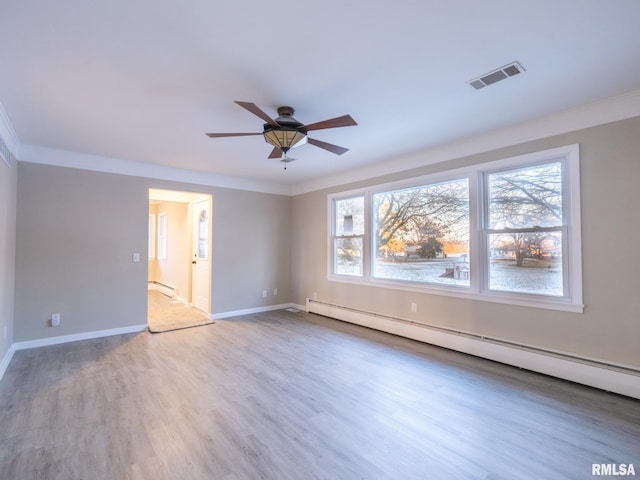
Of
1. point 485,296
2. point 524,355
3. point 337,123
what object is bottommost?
point 524,355

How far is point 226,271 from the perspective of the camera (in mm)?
5594

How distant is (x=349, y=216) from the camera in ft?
17.7

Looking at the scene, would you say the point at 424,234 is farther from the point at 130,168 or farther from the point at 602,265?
the point at 130,168

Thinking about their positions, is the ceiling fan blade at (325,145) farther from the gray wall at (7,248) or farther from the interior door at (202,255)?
the interior door at (202,255)

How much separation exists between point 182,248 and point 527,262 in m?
6.49

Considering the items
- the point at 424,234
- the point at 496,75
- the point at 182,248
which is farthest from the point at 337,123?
the point at 182,248

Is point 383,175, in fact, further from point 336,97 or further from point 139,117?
point 139,117

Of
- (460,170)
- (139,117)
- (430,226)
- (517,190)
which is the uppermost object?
(139,117)

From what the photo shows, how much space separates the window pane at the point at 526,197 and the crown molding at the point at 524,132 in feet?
1.14

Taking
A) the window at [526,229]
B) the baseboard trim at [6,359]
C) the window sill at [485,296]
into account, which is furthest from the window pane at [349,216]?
the baseboard trim at [6,359]

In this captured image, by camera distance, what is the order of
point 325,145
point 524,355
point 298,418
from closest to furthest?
1. point 298,418
2. point 325,145
3. point 524,355

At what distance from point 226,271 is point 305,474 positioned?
4243mm

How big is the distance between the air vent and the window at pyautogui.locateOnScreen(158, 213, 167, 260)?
7.83m

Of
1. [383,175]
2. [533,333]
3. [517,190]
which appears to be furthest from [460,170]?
[533,333]
